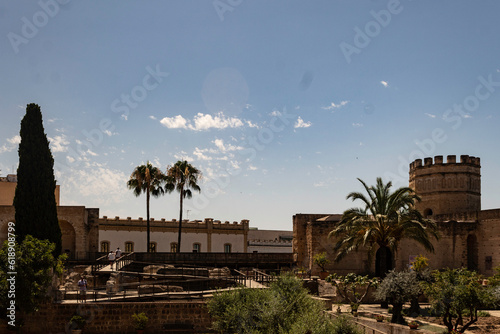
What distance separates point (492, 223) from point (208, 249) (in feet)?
89.5

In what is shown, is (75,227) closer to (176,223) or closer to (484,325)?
(176,223)

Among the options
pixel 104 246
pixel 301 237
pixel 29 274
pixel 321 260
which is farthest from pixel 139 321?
pixel 104 246

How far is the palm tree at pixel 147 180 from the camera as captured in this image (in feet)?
137

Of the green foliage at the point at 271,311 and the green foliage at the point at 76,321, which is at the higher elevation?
the green foliage at the point at 271,311

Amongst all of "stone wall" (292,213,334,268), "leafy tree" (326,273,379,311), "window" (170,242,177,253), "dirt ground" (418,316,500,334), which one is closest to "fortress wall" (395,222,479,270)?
"stone wall" (292,213,334,268)

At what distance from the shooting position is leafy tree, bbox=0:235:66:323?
20.7 metres

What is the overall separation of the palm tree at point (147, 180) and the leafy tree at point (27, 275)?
1919 centimetres

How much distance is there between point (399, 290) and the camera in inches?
889

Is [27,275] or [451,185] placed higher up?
[451,185]

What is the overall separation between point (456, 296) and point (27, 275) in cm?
1789

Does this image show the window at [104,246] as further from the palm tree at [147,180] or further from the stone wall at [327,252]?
the stone wall at [327,252]

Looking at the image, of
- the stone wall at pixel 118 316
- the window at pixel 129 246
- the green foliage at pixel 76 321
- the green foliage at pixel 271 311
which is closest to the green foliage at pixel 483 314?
the green foliage at pixel 271 311

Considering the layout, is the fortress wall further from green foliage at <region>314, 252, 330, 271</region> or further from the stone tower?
the stone tower

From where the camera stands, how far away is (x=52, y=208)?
90.9 ft
